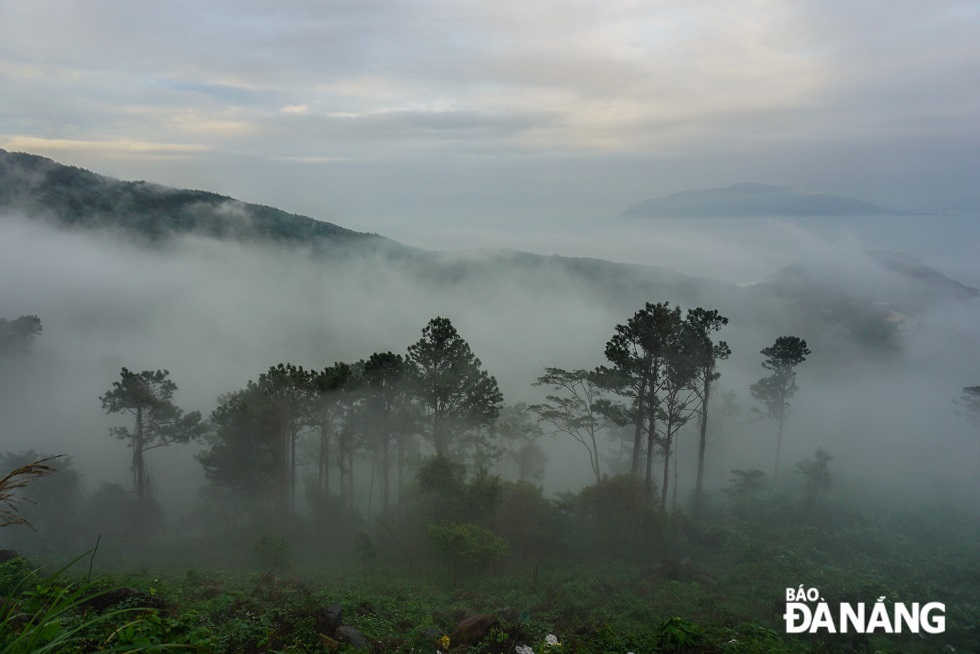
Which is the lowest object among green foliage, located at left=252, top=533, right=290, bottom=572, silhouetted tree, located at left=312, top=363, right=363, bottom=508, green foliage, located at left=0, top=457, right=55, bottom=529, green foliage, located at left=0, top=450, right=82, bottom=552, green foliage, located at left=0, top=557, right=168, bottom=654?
green foliage, located at left=0, top=450, right=82, bottom=552

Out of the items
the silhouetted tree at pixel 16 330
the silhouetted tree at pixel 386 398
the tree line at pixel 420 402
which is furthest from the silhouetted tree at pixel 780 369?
the silhouetted tree at pixel 16 330

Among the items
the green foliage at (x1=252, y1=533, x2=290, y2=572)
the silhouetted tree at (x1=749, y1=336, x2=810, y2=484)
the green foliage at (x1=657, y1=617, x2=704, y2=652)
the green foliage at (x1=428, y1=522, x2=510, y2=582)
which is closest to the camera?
the green foliage at (x1=657, y1=617, x2=704, y2=652)

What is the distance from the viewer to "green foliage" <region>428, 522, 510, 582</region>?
21.5 m

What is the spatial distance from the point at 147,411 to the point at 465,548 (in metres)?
26.0

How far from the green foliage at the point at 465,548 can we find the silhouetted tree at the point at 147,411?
21.1 metres

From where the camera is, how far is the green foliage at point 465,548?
2150 centimetres

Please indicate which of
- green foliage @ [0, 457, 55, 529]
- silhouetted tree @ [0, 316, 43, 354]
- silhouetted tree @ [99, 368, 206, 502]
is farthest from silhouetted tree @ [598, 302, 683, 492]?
silhouetted tree @ [0, 316, 43, 354]

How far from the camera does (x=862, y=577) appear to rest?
21109 millimetres

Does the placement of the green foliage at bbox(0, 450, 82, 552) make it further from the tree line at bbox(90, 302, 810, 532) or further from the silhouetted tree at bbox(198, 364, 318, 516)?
the silhouetted tree at bbox(198, 364, 318, 516)

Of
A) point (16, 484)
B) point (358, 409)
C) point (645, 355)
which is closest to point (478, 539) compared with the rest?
point (645, 355)

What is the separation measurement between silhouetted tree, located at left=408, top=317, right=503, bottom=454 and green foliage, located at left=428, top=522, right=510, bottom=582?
25.4 ft

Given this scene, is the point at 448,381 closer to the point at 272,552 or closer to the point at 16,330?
the point at 272,552

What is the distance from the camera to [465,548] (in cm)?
2155

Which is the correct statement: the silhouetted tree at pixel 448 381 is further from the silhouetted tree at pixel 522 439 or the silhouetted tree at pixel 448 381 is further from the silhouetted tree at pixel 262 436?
the silhouetted tree at pixel 522 439
